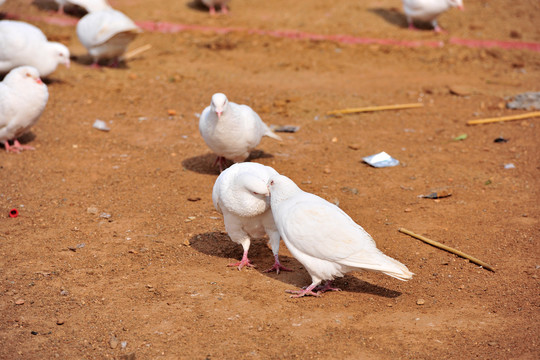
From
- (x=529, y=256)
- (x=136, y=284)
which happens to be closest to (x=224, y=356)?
(x=136, y=284)

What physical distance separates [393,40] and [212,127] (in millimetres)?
6167

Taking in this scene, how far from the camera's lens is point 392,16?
12.5 meters

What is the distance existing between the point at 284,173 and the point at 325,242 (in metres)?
2.47

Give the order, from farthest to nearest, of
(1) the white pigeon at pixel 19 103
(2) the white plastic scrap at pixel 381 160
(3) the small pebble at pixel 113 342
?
(1) the white pigeon at pixel 19 103 → (2) the white plastic scrap at pixel 381 160 → (3) the small pebble at pixel 113 342

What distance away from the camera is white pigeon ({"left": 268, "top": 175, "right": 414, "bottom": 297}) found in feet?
13.5

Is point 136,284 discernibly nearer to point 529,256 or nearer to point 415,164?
point 529,256

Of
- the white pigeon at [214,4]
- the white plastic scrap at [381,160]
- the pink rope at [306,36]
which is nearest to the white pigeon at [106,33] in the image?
the pink rope at [306,36]

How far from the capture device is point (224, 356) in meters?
3.68

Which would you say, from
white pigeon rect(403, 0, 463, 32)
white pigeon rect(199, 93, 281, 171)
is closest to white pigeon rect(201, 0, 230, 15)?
white pigeon rect(403, 0, 463, 32)

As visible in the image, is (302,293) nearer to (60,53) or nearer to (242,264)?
(242,264)

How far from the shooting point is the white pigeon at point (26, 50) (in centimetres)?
889

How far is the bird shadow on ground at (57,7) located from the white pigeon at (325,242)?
967 centimetres

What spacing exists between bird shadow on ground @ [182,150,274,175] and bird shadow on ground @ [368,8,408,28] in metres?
6.23

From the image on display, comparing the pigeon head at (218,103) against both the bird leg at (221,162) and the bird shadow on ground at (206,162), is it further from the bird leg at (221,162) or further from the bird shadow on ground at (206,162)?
the bird shadow on ground at (206,162)
